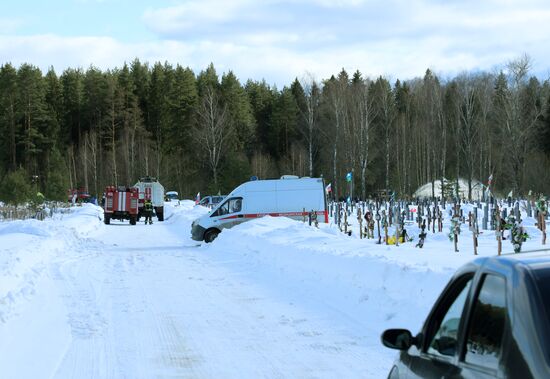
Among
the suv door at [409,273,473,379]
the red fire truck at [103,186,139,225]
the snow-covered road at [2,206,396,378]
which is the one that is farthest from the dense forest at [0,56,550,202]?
the suv door at [409,273,473,379]

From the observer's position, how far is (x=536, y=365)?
263 centimetres

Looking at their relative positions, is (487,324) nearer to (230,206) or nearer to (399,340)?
(399,340)

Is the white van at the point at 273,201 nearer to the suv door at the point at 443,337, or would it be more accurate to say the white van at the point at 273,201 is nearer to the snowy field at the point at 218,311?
the snowy field at the point at 218,311

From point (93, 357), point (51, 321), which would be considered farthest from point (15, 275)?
point (93, 357)

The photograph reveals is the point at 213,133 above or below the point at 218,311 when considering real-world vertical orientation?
above

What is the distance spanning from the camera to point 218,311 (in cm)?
1123

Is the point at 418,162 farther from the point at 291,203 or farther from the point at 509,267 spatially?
the point at 509,267

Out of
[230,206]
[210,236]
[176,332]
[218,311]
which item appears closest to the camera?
[176,332]

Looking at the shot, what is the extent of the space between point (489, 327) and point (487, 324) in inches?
1.2

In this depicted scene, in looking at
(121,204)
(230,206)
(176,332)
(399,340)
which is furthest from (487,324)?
(121,204)

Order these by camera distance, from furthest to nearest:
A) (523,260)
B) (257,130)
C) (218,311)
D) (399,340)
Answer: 1. (257,130)
2. (218,311)
3. (399,340)
4. (523,260)

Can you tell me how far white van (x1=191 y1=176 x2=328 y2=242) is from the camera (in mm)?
28438

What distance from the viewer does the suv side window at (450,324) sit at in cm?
351

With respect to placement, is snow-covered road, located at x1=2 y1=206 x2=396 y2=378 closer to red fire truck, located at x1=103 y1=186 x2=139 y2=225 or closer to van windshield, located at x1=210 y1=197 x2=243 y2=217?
van windshield, located at x1=210 y1=197 x2=243 y2=217
